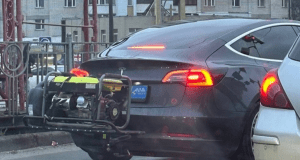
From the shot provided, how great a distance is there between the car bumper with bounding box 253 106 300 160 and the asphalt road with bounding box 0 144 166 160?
343cm

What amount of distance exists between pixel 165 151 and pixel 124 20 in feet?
217

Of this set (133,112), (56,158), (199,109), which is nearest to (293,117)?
(199,109)

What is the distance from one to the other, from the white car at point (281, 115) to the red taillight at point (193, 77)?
1149 millimetres

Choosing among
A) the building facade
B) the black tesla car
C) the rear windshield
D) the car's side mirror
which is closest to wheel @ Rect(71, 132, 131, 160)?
the black tesla car

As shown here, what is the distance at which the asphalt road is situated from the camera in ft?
27.4

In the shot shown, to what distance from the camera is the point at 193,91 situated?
5.89 meters

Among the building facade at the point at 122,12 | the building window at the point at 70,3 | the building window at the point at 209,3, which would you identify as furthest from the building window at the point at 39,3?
the building window at the point at 209,3

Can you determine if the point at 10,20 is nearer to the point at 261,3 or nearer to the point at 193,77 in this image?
the point at 193,77

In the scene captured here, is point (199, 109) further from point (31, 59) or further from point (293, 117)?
point (31, 59)

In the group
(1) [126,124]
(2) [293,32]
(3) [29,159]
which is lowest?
(3) [29,159]

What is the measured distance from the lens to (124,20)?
71812 mm

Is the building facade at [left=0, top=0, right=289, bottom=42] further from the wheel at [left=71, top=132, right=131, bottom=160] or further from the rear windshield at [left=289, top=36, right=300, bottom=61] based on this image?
the rear windshield at [left=289, top=36, right=300, bottom=61]

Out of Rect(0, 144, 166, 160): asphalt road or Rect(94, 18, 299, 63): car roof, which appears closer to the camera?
Rect(94, 18, 299, 63): car roof

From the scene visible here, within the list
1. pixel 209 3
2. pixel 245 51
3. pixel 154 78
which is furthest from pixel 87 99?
pixel 209 3
